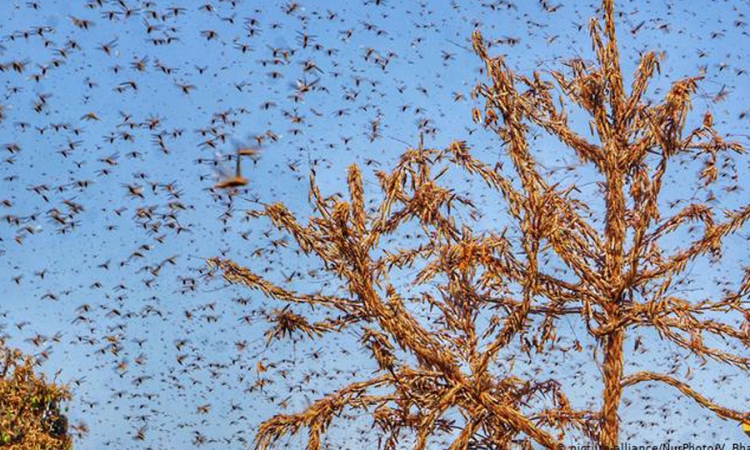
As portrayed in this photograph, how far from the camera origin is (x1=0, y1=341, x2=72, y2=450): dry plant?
17.5 m

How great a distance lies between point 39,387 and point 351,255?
10291 millimetres

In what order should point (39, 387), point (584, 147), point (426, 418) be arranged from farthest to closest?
point (39, 387) → point (584, 147) → point (426, 418)

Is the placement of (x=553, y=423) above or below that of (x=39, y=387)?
above

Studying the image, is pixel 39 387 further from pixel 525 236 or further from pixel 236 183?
pixel 525 236

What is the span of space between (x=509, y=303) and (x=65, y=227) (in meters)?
7.61

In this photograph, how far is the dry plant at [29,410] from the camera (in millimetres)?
17516

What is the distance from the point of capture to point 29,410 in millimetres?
18062

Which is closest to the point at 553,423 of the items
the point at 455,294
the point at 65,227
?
the point at 455,294

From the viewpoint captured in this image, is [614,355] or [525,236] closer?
[525,236]

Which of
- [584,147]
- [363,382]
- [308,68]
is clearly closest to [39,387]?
[308,68]

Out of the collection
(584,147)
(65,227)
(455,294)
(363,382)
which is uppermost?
(584,147)

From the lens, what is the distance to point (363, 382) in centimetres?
1059

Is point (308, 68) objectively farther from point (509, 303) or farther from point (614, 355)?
point (614, 355)

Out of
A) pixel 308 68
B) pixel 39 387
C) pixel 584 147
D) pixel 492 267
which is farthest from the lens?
pixel 39 387
